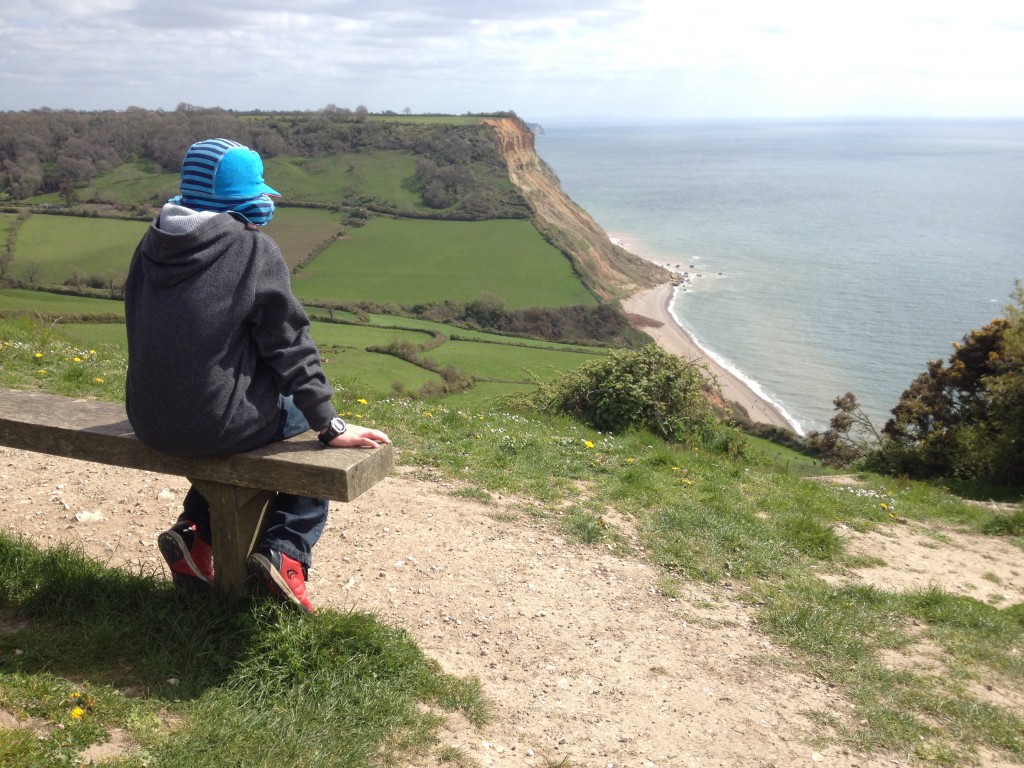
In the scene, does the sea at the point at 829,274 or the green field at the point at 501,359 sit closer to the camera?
Answer: the green field at the point at 501,359

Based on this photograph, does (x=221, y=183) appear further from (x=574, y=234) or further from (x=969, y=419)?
(x=574, y=234)

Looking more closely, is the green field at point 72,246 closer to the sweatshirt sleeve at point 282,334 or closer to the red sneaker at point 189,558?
the red sneaker at point 189,558

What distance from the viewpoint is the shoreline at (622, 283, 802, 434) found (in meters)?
49.4

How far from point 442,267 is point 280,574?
3116 inches

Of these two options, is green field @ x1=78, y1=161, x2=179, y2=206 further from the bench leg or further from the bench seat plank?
the bench leg

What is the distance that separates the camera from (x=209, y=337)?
3635 mm

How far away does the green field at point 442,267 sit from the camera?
234ft

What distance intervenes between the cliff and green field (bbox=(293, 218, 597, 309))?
2.24 meters

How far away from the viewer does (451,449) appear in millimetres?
8758

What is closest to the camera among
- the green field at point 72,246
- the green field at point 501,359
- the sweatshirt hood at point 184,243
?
the sweatshirt hood at point 184,243

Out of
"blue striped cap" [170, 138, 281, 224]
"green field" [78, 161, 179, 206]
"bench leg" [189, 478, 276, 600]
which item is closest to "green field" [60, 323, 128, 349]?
"bench leg" [189, 478, 276, 600]

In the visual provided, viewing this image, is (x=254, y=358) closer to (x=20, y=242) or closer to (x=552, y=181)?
(x=20, y=242)

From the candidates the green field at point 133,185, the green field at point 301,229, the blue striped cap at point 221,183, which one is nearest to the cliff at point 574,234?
the green field at point 301,229

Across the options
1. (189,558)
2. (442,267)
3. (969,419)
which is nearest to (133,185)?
(442,267)
